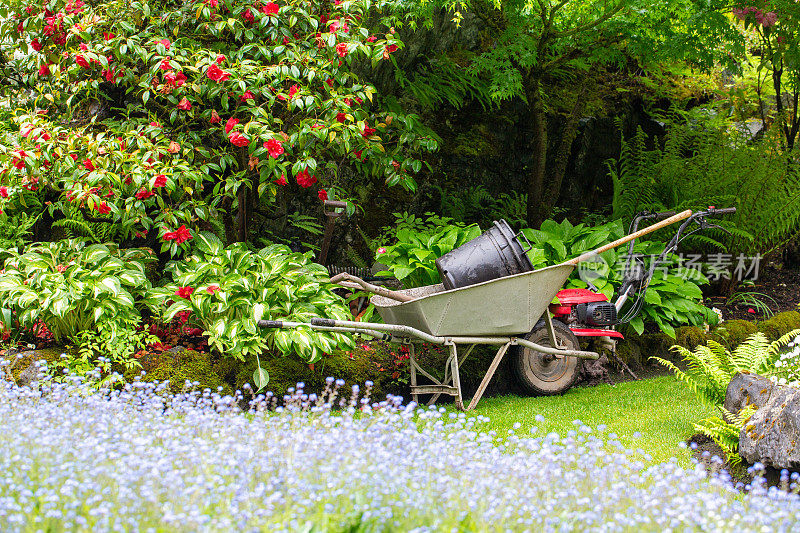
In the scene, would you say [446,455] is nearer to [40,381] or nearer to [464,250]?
[464,250]

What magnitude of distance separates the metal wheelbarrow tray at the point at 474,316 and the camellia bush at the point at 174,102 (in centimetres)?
135

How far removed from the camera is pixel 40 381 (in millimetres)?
3635

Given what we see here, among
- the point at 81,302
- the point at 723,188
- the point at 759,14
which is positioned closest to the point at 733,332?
the point at 723,188

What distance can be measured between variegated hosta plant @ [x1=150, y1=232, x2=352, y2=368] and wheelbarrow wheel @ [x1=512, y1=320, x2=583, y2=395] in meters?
1.24

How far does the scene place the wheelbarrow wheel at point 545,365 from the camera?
4449 millimetres

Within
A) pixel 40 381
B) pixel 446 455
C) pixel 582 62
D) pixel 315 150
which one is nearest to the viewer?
pixel 446 455

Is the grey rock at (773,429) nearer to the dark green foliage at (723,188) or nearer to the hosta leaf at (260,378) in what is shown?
the hosta leaf at (260,378)

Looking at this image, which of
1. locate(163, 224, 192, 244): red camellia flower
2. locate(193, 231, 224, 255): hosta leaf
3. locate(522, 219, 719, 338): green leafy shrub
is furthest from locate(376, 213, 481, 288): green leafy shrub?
locate(163, 224, 192, 244): red camellia flower

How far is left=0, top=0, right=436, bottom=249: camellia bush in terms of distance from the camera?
4332 mm

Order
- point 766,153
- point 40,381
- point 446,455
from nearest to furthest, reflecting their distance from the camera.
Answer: point 446,455, point 40,381, point 766,153

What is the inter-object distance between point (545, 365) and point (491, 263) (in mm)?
959

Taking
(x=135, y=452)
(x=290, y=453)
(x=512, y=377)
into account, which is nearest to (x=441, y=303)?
(x=512, y=377)

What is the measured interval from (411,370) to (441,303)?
639mm

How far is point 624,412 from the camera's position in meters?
4.16
